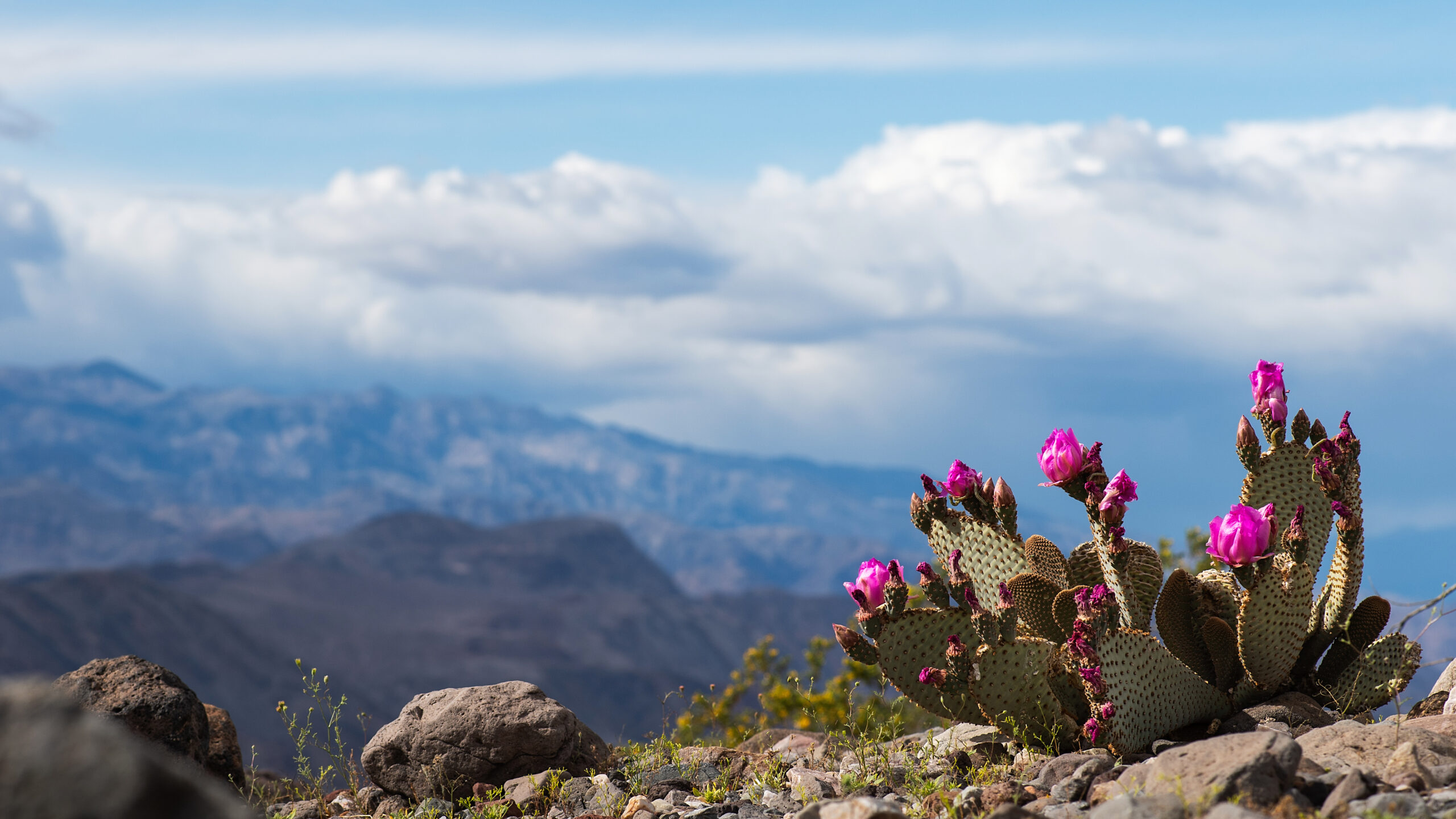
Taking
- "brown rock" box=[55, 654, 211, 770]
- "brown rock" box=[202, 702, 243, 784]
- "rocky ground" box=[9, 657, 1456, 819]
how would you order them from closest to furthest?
"rocky ground" box=[9, 657, 1456, 819]
"brown rock" box=[55, 654, 211, 770]
"brown rock" box=[202, 702, 243, 784]

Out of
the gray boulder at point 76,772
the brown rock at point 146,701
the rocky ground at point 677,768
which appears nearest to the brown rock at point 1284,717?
the rocky ground at point 677,768

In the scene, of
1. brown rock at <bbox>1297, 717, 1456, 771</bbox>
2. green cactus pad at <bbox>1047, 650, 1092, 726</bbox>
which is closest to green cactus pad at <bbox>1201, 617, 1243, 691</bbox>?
green cactus pad at <bbox>1047, 650, 1092, 726</bbox>

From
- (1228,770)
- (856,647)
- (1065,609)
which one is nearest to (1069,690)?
(1065,609)

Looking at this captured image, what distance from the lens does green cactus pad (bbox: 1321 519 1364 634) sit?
718 centimetres

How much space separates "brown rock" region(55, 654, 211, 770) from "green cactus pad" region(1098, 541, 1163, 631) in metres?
5.72

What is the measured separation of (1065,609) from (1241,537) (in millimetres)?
995

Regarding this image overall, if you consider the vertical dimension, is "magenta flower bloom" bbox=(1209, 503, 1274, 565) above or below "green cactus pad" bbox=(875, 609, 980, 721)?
above

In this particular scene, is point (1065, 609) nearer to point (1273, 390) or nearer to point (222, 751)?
point (1273, 390)

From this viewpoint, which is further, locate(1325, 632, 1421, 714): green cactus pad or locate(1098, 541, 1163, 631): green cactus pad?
locate(1325, 632, 1421, 714): green cactus pad

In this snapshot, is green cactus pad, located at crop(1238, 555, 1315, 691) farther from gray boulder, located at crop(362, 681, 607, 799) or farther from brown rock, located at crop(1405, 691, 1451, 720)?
gray boulder, located at crop(362, 681, 607, 799)

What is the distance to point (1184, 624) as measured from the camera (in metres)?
6.93

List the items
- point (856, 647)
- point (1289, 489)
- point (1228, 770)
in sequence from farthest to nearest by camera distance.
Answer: point (1289, 489) < point (856, 647) < point (1228, 770)

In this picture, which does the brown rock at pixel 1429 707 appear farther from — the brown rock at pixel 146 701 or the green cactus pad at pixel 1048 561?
the brown rock at pixel 146 701

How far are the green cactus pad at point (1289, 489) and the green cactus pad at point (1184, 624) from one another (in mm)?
910
